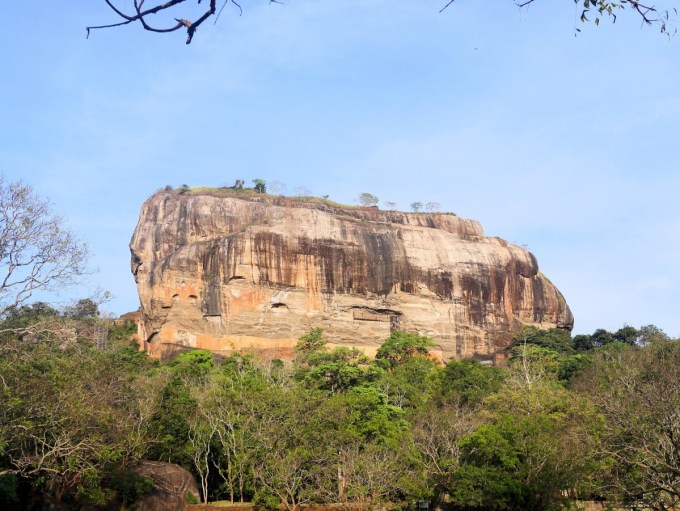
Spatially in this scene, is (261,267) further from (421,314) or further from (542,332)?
(542,332)

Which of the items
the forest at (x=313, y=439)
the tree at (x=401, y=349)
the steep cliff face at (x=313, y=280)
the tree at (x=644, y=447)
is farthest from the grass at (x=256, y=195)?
the tree at (x=644, y=447)

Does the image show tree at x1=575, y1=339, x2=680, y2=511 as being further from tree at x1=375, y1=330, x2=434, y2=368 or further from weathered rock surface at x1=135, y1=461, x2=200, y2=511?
tree at x1=375, y1=330, x2=434, y2=368

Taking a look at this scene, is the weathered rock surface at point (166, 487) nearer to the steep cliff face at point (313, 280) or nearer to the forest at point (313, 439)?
the forest at point (313, 439)

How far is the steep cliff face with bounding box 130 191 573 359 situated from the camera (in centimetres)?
5778

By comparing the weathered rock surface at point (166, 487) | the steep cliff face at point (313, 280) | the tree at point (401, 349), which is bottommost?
the weathered rock surface at point (166, 487)

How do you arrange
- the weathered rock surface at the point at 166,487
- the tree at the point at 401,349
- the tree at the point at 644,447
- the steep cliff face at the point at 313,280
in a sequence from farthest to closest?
1. the steep cliff face at the point at 313,280
2. the tree at the point at 401,349
3. the weathered rock surface at the point at 166,487
4. the tree at the point at 644,447

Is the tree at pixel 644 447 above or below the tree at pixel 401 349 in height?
below

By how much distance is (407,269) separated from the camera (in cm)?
6266

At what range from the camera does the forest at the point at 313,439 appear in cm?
1659

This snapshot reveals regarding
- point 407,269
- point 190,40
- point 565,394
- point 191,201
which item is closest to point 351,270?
point 407,269

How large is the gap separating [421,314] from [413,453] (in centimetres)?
3457

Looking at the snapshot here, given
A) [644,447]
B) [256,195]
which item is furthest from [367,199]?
[644,447]

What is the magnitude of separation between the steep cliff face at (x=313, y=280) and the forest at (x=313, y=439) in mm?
19904

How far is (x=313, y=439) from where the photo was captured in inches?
1085
